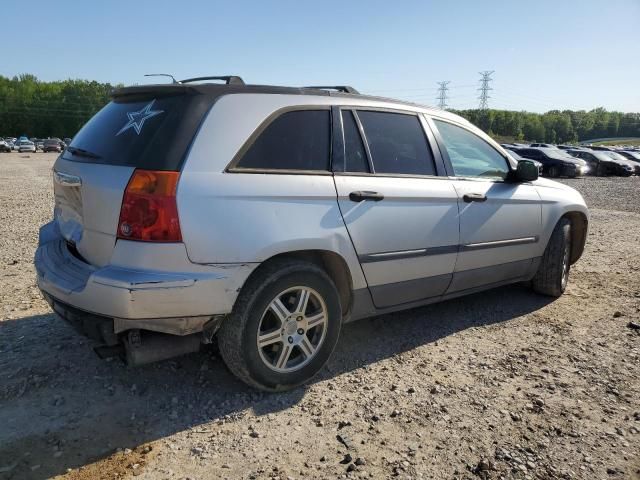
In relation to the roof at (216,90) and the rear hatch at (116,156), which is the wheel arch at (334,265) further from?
the roof at (216,90)

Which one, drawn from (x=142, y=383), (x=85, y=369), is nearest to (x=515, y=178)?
(x=142, y=383)

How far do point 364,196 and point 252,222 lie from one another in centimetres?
85

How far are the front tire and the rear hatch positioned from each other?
0.79 m

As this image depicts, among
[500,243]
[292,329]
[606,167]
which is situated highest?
[500,243]

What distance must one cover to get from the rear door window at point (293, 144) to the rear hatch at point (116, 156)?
37cm

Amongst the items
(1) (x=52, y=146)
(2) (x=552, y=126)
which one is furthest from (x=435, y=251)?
(2) (x=552, y=126)

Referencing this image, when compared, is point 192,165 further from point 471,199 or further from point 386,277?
point 471,199

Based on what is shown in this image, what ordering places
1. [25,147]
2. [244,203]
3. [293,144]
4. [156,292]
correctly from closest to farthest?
[156,292] → [244,203] → [293,144] → [25,147]

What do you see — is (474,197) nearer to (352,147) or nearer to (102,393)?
(352,147)

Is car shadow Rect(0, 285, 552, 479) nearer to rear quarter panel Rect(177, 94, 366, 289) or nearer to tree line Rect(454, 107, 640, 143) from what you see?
rear quarter panel Rect(177, 94, 366, 289)

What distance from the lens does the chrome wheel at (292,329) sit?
2.98 m

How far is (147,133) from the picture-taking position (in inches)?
110

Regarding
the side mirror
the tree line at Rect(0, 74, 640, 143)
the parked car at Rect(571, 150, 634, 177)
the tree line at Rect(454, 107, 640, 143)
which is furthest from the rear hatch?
the tree line at Rect(454, 107, 640, 143)

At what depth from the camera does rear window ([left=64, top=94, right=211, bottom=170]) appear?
2.65m
